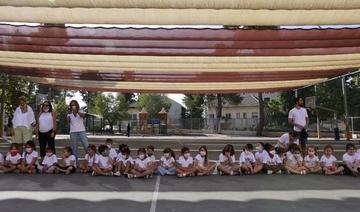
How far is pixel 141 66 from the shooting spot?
12109mm

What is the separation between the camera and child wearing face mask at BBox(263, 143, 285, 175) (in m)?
9.12

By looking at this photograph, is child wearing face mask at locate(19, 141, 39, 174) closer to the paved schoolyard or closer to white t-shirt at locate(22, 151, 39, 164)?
white t-shirt at locate(22, 151, 39, 164)

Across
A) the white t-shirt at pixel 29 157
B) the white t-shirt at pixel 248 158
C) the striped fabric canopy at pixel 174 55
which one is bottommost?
the white t-shirt at pixel 248 158

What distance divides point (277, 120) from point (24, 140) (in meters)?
31.5

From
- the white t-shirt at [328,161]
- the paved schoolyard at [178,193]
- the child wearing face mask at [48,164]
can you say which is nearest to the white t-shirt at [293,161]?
the white t-shirt at [328,161]

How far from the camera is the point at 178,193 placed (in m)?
6.68

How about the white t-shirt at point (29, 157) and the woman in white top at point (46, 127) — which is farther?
the woman in white top at point (46, 127)

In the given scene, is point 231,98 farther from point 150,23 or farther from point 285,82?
point 150,23

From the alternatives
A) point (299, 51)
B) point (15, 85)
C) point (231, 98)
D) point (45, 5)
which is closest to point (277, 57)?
point (299, 51)

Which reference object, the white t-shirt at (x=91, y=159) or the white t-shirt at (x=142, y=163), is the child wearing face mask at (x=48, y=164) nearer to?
the white t-shirt at (x=91, y=159)

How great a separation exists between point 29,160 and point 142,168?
2.34 meters

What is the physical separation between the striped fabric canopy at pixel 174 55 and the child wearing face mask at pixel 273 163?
2.44 meters

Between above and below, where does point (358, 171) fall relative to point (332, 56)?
below

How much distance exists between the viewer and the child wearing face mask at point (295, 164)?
29.9ft
